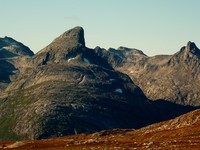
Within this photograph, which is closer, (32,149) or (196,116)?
(32,149)

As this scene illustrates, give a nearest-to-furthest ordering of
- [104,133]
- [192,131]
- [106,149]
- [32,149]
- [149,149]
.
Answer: [149,149]
[106,149]
[32,149]
[192,131]
[104,133]

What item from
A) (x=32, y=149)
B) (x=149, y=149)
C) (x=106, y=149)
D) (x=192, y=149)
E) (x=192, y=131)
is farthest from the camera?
(x=192, y=131)

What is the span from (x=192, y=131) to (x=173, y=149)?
41.7 m

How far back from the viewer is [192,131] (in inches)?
4190

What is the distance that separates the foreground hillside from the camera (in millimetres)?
85375

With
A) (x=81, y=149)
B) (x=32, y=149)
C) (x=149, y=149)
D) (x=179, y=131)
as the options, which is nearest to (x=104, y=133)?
(x=179, y=131)

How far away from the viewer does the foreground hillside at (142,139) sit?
85375 millimetres

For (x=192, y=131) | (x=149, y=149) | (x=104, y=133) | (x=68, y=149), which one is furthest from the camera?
(x=104, y=133)

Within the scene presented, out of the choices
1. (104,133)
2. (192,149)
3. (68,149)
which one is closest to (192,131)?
(68,149)

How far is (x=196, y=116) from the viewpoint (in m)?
148

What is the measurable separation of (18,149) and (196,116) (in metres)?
71.2

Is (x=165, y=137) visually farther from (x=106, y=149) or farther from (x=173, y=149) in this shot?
(x=173, y=149)

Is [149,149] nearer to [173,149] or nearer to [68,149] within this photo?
[173,149]

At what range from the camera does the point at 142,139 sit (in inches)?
4432
